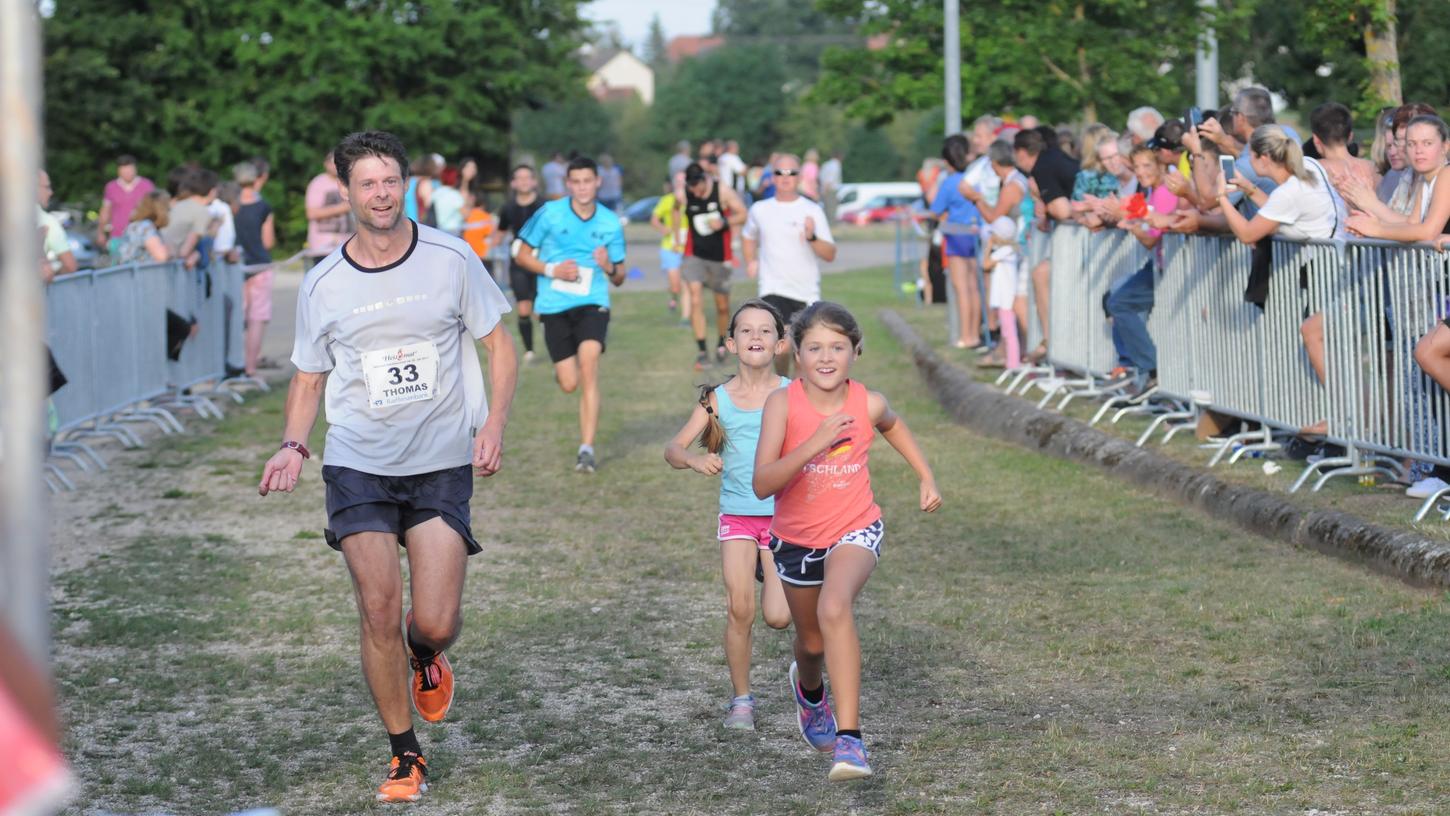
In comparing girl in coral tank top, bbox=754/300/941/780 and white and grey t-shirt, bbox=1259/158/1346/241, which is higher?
white and grey t-shirt, bbox=1259/158/1346/241

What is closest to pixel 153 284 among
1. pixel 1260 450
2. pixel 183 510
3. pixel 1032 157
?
pixel 183 510

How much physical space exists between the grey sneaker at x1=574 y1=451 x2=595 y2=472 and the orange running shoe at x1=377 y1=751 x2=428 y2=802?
6.64 m

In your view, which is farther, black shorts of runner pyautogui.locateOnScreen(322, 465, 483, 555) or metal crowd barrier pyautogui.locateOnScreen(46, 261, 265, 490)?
metal crowd barrier pyautogui.locateOnScreen(46, 261, 265, 490)

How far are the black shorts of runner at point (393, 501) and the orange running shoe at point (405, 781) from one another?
61cm

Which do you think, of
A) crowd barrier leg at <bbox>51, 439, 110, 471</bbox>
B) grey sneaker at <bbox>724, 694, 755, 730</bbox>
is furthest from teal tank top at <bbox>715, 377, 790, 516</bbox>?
crowd barrier leg at <bbox>51, 439, 110, 471</bbox>

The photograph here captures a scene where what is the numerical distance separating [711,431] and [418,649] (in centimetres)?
113

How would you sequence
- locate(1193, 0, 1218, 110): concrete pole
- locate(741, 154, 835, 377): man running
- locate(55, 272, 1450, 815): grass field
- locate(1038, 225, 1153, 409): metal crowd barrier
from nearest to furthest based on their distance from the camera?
locate(55, 272, 1450, 815): grass field → locate(741, 154, 835, 377): man running → locate(1038, 225, 1153, 409): metal crowd barrier → locate(1193, 0, 1218, 110): concrete pole

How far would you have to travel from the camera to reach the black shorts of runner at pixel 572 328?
12508 millimetres

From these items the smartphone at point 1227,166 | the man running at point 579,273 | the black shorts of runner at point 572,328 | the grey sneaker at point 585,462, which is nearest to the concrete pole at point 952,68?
the man running at point 579,273

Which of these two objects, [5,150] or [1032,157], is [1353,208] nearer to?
[1032,157]

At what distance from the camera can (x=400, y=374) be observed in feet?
18.9

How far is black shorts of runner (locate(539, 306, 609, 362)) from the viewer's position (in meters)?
12.5

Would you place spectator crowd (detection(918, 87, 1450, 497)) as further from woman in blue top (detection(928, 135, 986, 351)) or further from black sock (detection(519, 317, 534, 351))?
black sock (detection(519, 317, 534, 351))

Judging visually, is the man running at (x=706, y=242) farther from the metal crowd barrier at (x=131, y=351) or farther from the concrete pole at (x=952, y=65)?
the metal crowd barrier at (x=131, y=351)
